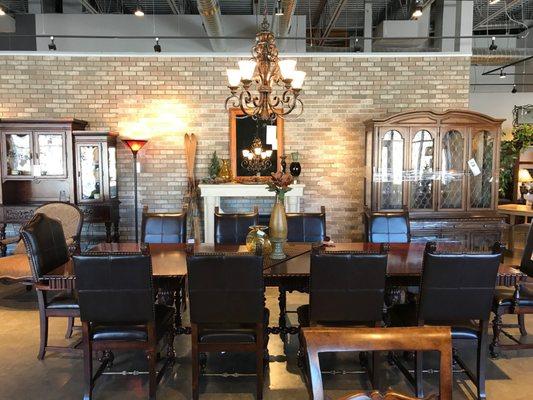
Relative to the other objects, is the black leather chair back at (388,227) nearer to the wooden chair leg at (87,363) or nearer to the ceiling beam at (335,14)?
the wooden chair leg at (87,363)

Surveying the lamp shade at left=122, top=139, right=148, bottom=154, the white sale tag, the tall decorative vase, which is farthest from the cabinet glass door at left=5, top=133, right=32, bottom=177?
the white sale tag

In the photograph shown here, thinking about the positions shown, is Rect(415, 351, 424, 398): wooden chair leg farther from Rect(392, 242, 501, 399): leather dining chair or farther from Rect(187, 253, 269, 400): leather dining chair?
Rect(187, 253, 269, 400): leather dining chair

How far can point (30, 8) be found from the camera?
25.8 feet

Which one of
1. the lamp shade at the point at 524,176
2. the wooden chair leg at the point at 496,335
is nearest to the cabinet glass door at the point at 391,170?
the wooden chair leg at the point at 496,335

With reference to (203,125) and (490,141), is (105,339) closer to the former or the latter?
(203,125)

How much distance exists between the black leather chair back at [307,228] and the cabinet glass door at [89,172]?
2.97m

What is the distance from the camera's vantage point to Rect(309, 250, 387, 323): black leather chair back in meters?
2.46

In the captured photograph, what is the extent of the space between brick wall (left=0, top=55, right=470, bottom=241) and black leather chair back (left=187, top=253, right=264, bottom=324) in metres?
3.74

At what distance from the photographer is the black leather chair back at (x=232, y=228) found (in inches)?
155

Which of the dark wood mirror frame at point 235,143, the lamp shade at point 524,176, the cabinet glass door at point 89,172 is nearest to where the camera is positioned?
the cabinet glass door at point 89,172

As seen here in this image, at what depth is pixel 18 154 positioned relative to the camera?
559 cm

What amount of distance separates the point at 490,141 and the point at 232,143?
337 centimetres

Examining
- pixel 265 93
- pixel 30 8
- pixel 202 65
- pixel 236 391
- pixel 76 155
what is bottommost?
pixel 236 391

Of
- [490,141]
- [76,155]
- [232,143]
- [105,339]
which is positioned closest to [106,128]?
[76,155]
